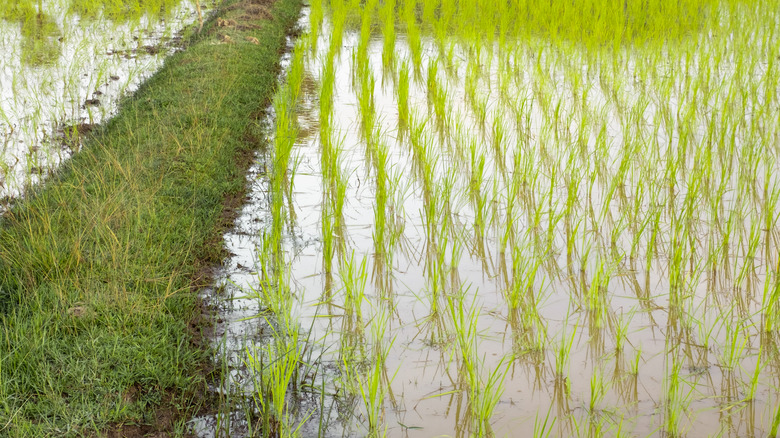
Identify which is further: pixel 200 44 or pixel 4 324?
pixel 200 44

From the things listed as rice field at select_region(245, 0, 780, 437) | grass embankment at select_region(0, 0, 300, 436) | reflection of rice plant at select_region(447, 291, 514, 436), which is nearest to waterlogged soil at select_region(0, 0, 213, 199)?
grass embankment at select_region(0, 0, 300, 436)

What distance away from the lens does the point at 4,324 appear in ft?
7.05

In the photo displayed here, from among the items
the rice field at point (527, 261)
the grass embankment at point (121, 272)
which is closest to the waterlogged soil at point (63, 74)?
the grass embankment at point (121, 272)

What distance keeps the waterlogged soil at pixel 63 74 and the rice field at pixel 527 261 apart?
1.27 metres

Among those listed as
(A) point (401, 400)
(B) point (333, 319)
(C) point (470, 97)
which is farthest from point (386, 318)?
(C) point (470, 97)

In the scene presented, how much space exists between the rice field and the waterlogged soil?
4.17 feet

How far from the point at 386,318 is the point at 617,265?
934mm

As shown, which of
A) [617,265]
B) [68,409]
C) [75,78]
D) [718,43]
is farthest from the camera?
[718,43]

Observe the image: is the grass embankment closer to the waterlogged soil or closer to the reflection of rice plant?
the waterlogged soil

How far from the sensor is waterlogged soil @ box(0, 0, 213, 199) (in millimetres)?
4055

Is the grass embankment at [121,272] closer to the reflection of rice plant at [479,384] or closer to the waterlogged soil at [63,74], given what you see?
the waterlogged soil at [63,74]

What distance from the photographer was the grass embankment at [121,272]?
1.96 metres

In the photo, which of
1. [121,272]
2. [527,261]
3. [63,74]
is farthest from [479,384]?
[63,74]

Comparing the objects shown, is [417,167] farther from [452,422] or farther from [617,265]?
[452,422]
